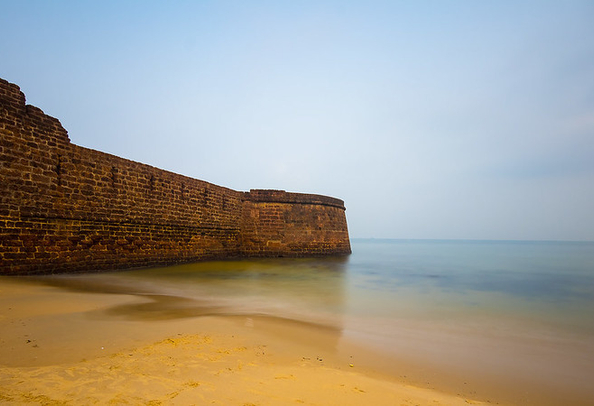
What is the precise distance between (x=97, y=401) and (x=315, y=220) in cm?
1812

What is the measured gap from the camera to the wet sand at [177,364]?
210 cm

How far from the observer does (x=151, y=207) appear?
11391 millimetres

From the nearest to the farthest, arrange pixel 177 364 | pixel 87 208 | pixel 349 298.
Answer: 1. pixel 177 364
2. pixel 349 298
3. pixel 87 208

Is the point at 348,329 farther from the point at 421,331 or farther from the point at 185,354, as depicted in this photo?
the point at 185,354

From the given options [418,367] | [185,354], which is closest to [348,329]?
[418,367]

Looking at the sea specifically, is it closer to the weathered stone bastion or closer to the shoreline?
the shoreline

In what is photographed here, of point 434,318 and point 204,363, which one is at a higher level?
point 204,363

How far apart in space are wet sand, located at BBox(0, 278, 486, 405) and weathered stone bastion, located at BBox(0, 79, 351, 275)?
3977 mm

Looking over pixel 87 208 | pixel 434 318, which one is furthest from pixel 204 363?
pixel 87 208

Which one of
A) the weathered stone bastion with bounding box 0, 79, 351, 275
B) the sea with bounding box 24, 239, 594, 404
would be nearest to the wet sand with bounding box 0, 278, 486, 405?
the sea with bounding box 24, 239, 594, 404

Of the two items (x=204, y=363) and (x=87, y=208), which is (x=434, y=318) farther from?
(x=87, y=208)

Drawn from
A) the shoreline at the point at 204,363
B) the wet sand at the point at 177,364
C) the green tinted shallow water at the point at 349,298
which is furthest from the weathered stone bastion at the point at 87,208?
the wet sand at the point at 177,364

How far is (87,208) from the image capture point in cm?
911

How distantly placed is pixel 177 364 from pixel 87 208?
8320 millimetres
